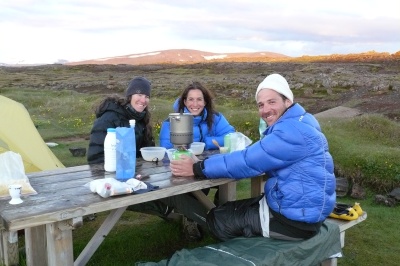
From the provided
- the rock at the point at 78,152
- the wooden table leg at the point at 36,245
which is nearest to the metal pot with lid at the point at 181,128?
the wooden table leg at the point at 36,245

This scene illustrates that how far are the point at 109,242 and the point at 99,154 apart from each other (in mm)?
1294

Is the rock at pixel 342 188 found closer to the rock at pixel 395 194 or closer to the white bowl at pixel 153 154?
the rock at pixel 395 194

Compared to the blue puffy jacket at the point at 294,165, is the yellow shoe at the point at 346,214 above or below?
below

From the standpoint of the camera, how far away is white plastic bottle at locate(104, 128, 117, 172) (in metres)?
3.77

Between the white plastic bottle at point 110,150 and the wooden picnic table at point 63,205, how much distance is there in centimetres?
7

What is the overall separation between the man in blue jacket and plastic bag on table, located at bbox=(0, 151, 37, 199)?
1.25 m

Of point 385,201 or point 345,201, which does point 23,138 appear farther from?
point 385,201

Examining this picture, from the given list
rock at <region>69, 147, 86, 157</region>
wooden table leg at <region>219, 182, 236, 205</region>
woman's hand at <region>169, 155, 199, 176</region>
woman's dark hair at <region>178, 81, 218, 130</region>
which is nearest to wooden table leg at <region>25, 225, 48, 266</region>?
woman's hand at <region>169, 155, 199, 176</region>

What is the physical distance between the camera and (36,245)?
402 centimetres

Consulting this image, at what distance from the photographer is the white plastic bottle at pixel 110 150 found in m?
3.77

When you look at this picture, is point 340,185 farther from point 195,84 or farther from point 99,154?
point 99,154

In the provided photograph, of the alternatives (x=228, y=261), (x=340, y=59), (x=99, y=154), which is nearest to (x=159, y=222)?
(x=99, y=154)

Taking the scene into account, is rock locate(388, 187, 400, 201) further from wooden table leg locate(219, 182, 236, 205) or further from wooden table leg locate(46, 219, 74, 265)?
wooden table leg locate(46, 219, 74, 265)

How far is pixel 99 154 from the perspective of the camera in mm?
4730
